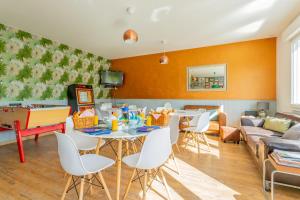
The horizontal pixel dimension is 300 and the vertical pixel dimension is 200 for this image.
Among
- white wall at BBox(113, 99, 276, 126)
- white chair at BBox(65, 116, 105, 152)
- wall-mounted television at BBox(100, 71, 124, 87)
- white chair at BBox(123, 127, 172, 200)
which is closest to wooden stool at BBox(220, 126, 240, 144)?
white wall at BBox(113, 99, 276, 126)

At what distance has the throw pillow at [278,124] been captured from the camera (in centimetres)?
305

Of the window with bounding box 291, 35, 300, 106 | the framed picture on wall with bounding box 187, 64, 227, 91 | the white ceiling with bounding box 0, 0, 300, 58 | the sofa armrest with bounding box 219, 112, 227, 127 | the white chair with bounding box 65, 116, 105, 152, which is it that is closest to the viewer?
the white chair with bounding box 65, 116, 105, 152

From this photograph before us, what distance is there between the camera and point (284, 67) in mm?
4102

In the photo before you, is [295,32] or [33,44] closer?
[295,32]

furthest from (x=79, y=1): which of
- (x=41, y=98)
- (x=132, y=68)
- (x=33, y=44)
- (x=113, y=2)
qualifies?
(x=132, y=68)

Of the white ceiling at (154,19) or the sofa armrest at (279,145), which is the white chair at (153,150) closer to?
the sofa armrest at (279,145)

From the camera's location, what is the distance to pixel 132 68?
22.5 ft

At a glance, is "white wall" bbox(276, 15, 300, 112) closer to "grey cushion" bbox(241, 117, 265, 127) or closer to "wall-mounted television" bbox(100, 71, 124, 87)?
"grey cushion" bbox(241, 117, 265, 127)

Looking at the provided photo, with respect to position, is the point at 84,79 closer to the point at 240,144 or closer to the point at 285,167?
the point at 240,144

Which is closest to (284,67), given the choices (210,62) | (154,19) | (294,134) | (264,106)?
(264,106)

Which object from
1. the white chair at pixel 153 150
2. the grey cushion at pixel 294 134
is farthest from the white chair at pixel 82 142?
the grey cushion at pixel 294 134

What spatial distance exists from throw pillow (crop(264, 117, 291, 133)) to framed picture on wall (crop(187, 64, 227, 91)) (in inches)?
74.1

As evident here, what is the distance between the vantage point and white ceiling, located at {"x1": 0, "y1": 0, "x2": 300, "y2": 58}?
9.71 ft

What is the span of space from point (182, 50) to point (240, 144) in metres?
3.47
